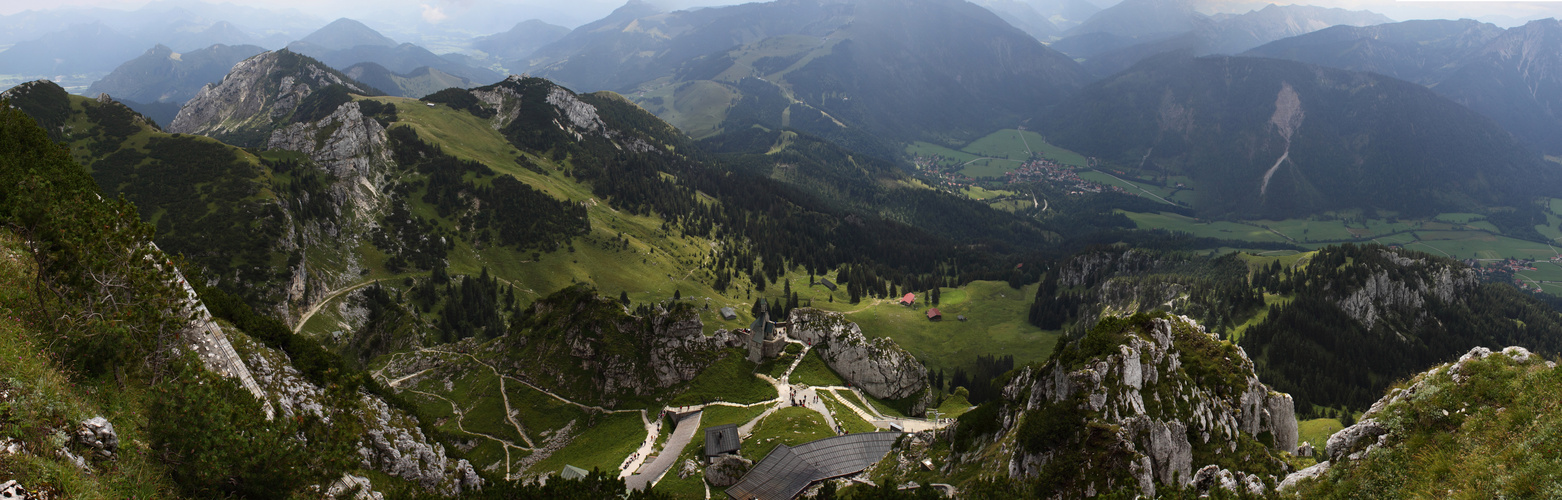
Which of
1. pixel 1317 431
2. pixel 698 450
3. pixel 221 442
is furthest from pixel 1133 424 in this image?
pixel 1317 431

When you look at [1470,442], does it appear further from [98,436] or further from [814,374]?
[814,374]

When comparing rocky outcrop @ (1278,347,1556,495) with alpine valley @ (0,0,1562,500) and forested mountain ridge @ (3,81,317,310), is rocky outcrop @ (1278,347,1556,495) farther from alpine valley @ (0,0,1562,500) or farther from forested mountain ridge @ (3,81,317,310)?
forested mountain ridge @ (3,81,317,310)

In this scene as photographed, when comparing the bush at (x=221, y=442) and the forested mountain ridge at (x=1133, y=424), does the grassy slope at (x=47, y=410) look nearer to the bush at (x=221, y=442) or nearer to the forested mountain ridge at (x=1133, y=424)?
the bush at (x=221, y=442)


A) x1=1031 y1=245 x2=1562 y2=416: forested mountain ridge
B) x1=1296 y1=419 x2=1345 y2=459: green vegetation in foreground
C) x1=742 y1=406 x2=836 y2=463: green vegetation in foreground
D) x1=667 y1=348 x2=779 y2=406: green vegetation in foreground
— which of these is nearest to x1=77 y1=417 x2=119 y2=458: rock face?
x1=742 y1=406 x2=836 y2=463: green vegetation in foreground

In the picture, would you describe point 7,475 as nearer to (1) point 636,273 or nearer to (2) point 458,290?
(2) point 458,290

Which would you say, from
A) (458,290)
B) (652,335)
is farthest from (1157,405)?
(458,290)

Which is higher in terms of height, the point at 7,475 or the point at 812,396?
the point at 7,475
